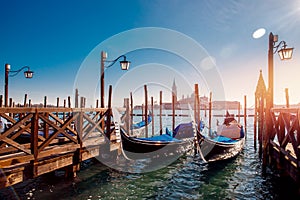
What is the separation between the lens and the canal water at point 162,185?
14.0 ft

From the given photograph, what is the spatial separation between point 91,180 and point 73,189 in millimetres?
679

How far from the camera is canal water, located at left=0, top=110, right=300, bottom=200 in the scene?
4.26 metres

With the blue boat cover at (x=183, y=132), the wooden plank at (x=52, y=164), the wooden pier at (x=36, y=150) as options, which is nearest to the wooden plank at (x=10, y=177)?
the wooden pier at (x=36, y=150)

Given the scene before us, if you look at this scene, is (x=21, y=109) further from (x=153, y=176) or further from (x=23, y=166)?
(x=153, y=176)

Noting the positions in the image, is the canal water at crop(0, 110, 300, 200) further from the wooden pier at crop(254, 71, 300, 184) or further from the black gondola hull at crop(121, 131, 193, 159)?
the black gondola hull at crop(121, 131, 193, 159)

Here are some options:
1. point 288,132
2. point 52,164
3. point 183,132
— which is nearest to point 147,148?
point 52,164

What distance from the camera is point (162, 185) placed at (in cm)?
498

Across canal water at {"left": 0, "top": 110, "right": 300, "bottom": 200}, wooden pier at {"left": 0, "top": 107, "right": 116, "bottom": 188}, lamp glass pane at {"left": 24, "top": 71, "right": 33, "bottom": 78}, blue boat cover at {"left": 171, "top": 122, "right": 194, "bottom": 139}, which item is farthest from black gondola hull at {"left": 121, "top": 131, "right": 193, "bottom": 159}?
lamp glass pane at {"left": 24, "top": 71, "right": 33, "bottom": 78}

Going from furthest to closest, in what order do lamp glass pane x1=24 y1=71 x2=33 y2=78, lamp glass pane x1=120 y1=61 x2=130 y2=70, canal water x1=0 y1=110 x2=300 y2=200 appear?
lamp glass pane x1=24 y1=71 x2=33 y2=78 < lamp glass pane x1=120 y1=61 x2=130 y2=70 < canal water x1=0 y1=110 x2=300 y2=200

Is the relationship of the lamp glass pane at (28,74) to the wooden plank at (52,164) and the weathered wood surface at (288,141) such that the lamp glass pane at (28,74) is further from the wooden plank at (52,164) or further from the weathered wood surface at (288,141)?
the weathered wood surface at (288,141)

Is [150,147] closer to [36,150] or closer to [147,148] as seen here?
[147,148]

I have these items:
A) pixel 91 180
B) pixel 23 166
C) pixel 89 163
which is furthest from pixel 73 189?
pixel 89 163

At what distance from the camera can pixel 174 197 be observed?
431cm

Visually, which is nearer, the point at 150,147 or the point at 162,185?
the point at 162,185
